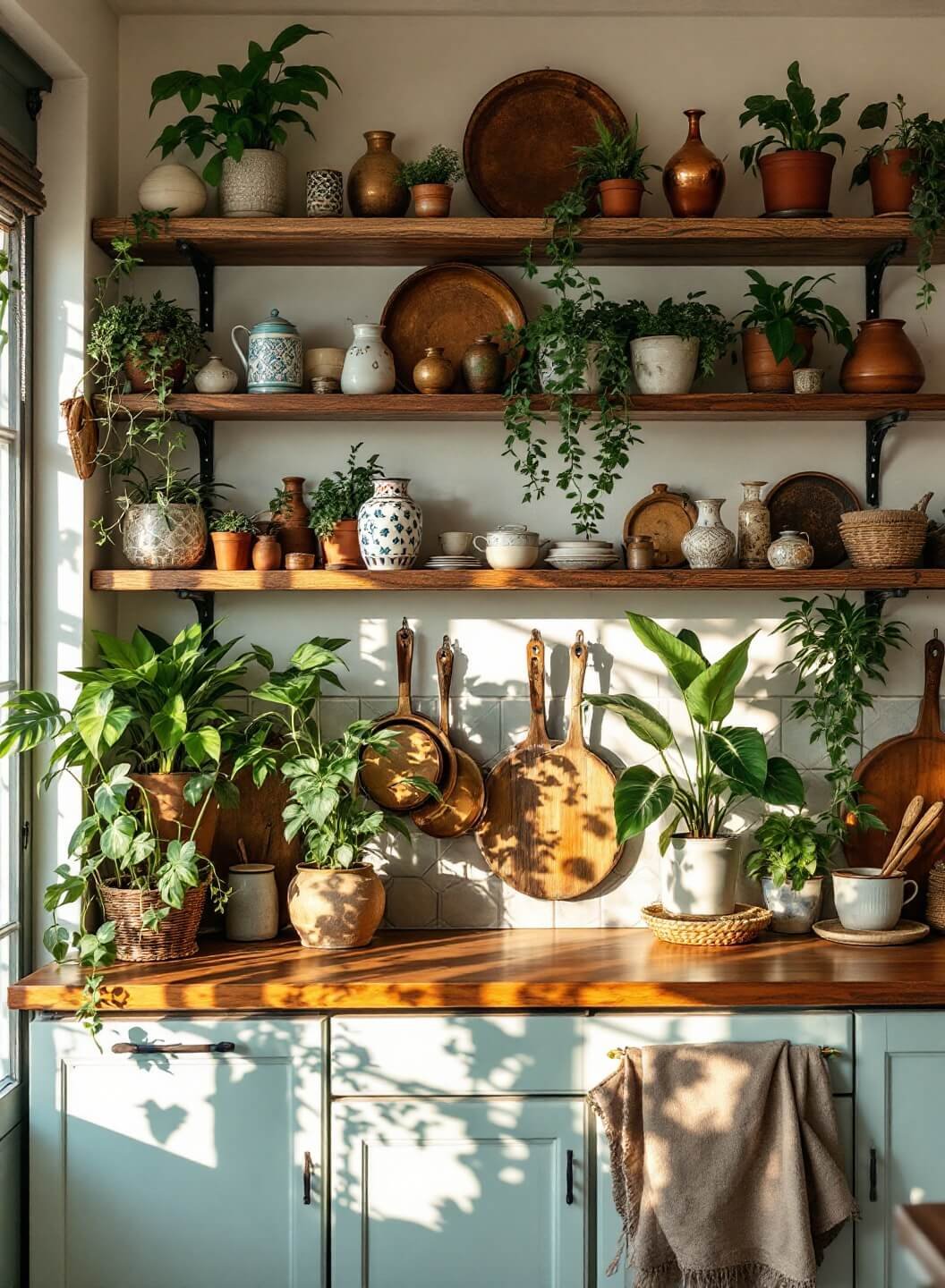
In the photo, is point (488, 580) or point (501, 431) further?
point (501, 431)

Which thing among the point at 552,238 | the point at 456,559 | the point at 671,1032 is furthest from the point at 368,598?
the point at 671,1032

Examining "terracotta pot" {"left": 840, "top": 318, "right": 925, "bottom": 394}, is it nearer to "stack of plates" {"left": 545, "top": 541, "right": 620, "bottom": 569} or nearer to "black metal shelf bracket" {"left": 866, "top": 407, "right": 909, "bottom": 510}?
"black metal shelf bracket" {"left": 866, "top": 407, "right": 909, "bottom": 510}

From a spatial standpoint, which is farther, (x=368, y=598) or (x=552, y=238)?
(x=368, y=598)

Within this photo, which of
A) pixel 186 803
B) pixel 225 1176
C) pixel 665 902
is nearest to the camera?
pixel 225 1176

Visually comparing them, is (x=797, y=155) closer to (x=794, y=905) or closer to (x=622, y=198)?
A: (x=622, y=198)

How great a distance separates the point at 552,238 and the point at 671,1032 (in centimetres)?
176

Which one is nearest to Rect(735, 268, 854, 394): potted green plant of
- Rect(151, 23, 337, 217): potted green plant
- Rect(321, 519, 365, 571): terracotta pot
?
Rect(321, 519, 365, 571): terracotta pot

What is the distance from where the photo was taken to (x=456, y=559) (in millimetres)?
3049

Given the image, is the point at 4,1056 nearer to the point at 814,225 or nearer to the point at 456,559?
the point at 456,559

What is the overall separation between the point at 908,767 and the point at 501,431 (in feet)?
4.30

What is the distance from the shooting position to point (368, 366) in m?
3.05

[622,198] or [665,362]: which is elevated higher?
[622,198]

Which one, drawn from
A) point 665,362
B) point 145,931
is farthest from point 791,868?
point 145,931

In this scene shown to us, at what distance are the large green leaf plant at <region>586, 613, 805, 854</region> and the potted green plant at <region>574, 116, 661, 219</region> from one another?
94 cm
